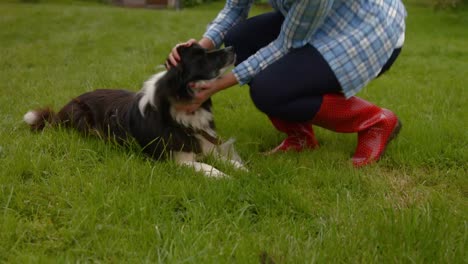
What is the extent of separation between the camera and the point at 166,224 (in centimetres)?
212

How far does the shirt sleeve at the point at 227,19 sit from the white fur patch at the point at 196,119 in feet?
2.05

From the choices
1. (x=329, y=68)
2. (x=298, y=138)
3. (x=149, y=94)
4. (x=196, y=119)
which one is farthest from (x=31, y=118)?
(x=329, y=68)

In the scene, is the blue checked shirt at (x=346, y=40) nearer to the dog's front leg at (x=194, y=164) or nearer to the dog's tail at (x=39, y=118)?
the dog's front leg at (x=194, y=164)

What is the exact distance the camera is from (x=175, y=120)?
10.0 ft

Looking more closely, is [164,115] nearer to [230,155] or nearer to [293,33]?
[230,155]

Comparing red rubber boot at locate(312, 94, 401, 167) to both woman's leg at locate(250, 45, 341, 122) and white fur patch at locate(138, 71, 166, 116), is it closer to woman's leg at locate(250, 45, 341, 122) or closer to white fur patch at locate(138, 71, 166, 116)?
woman's leg at locate(250, 45, 341, 122)

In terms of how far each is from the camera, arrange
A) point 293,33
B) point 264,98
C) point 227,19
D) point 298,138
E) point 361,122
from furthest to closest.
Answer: point 227,19, point 298,138, point 361,122, point 264,98, point 293,33

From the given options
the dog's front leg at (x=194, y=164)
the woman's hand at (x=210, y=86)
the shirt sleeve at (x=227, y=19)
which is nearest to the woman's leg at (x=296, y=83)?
the woman's hand at (x=210, y=86)

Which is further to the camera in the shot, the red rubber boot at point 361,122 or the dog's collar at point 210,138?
the dog's collar at point 210,138

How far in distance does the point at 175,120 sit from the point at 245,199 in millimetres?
908

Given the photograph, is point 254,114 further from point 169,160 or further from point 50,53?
point 50,53

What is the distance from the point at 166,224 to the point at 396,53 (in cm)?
207

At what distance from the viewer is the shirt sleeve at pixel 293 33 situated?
2.65 metres

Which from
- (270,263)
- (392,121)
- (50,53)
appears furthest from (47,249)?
(50,53)
